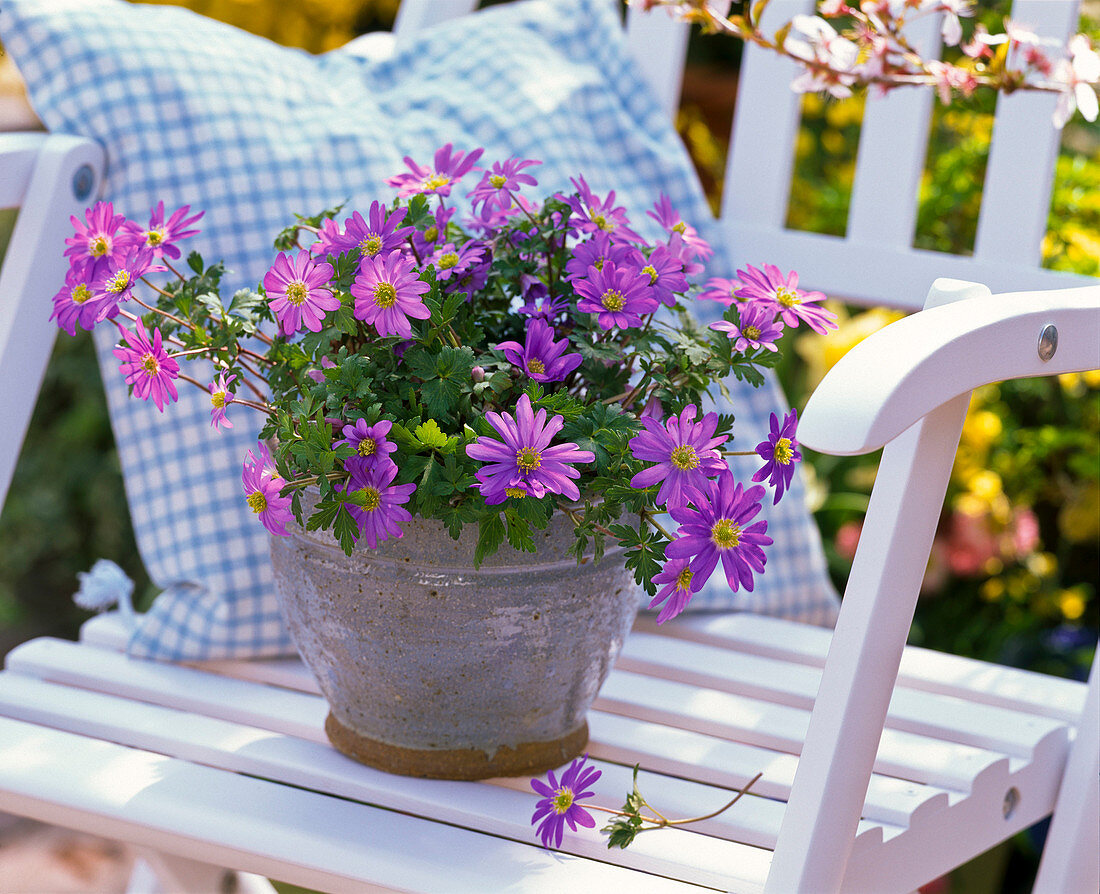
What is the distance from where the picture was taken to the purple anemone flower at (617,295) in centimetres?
58

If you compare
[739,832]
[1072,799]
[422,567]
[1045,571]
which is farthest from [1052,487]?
[422,567]

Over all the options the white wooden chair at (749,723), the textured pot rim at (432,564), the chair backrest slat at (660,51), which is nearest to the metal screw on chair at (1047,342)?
the white wooden chair at (749,723)

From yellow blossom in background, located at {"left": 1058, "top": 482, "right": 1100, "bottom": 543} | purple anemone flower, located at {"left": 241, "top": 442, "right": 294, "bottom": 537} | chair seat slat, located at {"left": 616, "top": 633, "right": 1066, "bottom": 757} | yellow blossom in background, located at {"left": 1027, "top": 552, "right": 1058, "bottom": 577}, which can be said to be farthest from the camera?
yellow blossom in background, located at {"left": 1027, "top": 552, "right": 1058, "bottom": 577}

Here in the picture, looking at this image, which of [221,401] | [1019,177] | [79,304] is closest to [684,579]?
[221,401]

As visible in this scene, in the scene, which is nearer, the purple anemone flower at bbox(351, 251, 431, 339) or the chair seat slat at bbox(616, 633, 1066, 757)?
the purple anemone flower at bbox(351, 251, 431, 339)

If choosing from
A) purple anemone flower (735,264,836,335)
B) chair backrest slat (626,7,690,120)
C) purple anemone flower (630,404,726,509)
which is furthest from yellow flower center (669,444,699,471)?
chair backrest slat (626,7,690,120)

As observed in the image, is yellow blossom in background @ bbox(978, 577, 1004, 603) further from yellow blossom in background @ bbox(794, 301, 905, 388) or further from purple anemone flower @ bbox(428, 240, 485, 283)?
purple anemone flower @ bbox(428, 240, 485, 283)

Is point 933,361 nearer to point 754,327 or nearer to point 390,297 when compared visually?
point 754,327

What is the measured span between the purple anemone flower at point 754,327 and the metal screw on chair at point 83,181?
48cm

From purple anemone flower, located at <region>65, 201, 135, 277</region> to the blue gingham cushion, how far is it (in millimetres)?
194

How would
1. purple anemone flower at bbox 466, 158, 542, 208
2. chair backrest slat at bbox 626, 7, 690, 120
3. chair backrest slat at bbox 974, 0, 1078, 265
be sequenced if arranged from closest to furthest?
1. purple anemone flower at bbox 466, 158, 542, 208
2. chair backrest slat at bbox 974, 0, 1078, 265
3. chair backrest slat at bbox 626, 7, 690, 120

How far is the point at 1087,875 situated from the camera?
0.74 m

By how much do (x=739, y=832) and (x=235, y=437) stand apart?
42cm

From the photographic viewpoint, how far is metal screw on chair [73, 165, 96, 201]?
833 millimetres
